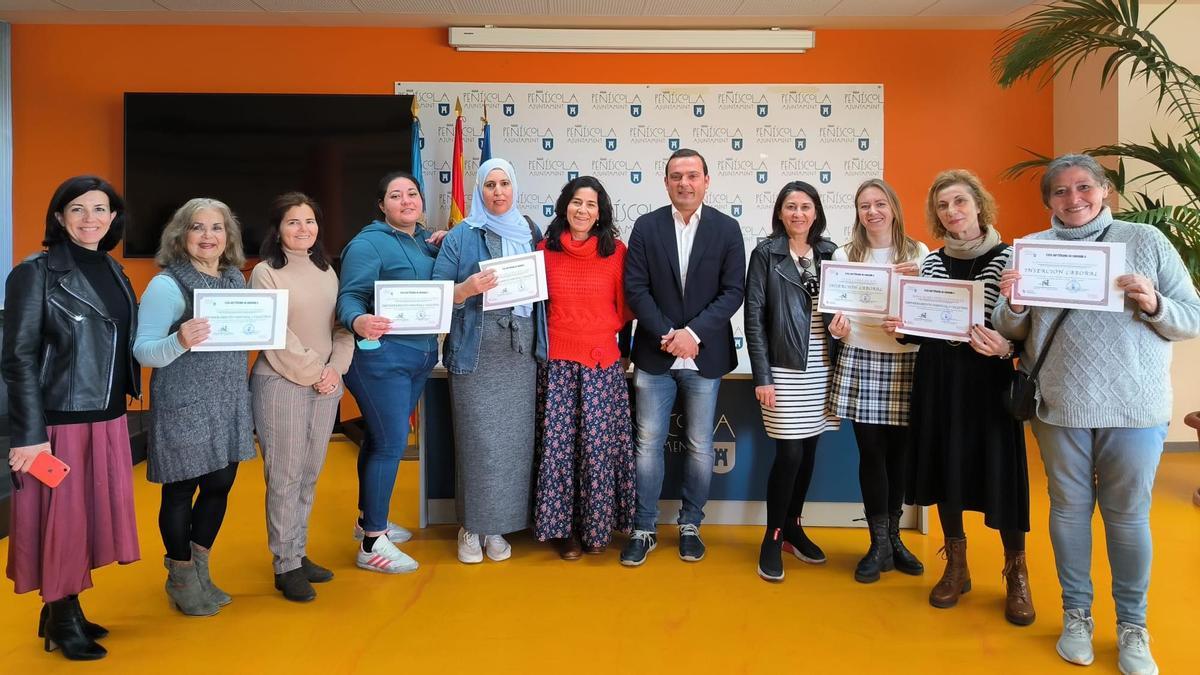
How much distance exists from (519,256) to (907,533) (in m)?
2.31

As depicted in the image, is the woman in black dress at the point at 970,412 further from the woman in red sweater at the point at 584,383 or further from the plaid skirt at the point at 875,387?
the woman in red sweater at the point at 584,383

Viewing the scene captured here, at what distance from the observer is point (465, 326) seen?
3023 mm

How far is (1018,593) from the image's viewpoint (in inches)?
102

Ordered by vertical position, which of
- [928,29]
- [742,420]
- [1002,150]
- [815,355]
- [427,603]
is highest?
[928,29]

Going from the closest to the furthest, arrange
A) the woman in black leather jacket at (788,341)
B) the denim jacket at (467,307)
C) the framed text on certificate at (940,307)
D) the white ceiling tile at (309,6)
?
the framed text on certificate at (940,307) < the woman in black leather jacket at (788,341) < the denim jacket at (467,307) < the white ceiling tile at (309,6)

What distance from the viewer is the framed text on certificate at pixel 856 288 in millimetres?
2691

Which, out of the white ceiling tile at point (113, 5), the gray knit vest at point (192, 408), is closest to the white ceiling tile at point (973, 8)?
the gray knit vest at point (192, 408)

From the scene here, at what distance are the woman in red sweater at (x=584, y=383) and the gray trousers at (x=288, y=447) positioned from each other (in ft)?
2.97

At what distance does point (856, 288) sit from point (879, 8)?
366cm

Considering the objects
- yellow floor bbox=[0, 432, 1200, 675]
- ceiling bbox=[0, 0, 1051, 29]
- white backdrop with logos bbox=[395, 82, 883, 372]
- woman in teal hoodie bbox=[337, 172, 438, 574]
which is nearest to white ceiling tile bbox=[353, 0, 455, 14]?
ceiling bbox=[0, 0, 1051, 29]

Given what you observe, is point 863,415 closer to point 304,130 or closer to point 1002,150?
point 1002,150

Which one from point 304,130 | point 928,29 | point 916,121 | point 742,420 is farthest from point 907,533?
point 304,130

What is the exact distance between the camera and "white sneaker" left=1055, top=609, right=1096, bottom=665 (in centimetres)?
229

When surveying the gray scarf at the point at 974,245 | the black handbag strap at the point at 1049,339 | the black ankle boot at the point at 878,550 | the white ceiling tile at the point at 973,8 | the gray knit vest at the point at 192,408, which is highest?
the white ceiling tile at the point at 973,8
